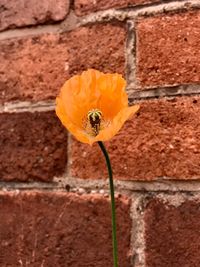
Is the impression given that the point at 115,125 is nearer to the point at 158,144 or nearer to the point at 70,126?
the point at 70,126

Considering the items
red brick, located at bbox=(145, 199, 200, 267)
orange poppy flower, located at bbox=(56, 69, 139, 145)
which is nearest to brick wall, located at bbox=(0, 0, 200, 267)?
red brick, located at bbox=(145, 199, 200, 267)

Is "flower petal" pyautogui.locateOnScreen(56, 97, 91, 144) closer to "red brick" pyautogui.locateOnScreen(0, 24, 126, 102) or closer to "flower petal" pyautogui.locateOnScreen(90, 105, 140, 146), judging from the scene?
"flower petal" pyautogui.locateOnScreen(90, 105, 140, 146)

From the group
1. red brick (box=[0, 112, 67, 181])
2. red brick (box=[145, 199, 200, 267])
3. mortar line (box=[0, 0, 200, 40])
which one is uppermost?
mortar line (box=[0, 0, 200, 40])

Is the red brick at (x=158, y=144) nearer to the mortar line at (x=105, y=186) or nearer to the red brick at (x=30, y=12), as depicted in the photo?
the mortar line at (x=105, y=186)

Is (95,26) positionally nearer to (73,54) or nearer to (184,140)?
(73,54)

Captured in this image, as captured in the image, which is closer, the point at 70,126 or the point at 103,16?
the point at 70,126

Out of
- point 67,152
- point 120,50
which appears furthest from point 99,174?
point 120,50

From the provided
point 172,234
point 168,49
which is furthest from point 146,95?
point 172,234
